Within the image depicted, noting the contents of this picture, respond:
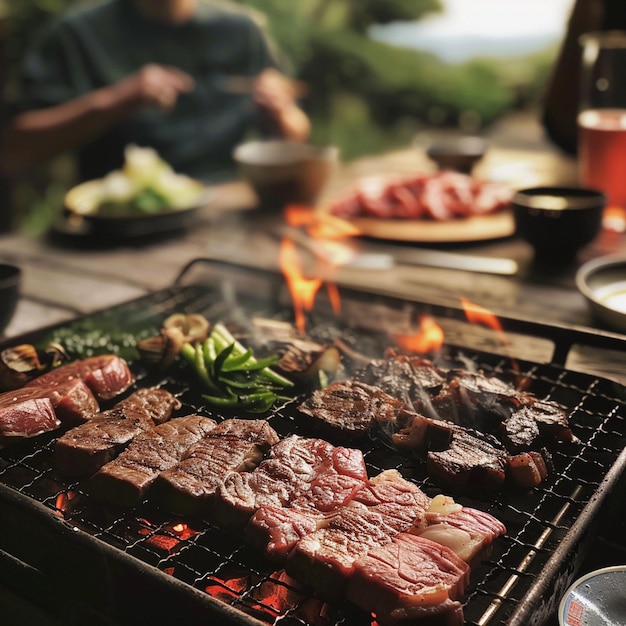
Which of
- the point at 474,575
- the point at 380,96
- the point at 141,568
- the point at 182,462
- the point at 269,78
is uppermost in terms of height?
the point at 269,78

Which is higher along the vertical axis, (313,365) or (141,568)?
(141,568)

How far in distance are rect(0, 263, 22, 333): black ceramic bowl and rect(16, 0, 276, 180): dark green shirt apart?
11.5 ft

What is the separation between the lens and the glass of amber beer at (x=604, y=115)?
4044 mm

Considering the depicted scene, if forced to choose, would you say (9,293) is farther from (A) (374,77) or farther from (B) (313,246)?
(A) (374,77)

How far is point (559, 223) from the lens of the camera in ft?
12.1

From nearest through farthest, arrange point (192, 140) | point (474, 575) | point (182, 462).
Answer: point (474, 575)
point (182, 462)
point (192, 140)

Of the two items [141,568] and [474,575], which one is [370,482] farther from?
[141,568]

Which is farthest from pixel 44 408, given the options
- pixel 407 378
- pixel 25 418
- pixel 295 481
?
pixel 407 378

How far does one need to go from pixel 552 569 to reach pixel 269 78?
586 cm

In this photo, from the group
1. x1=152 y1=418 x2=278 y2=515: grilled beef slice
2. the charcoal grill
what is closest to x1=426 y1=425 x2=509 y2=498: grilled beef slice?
the charcoal grill

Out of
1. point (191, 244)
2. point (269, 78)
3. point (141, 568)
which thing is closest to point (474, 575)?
point (141, 568)

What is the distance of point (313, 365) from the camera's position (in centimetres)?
290

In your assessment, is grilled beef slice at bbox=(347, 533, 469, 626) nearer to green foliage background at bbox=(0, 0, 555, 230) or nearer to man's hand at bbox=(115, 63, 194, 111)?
man's hand at bbox=(115, 63, 194, 111)

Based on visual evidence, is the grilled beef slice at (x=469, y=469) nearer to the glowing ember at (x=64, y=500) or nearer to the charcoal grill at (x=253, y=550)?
the charcoal grill at (x=253, y=550)
